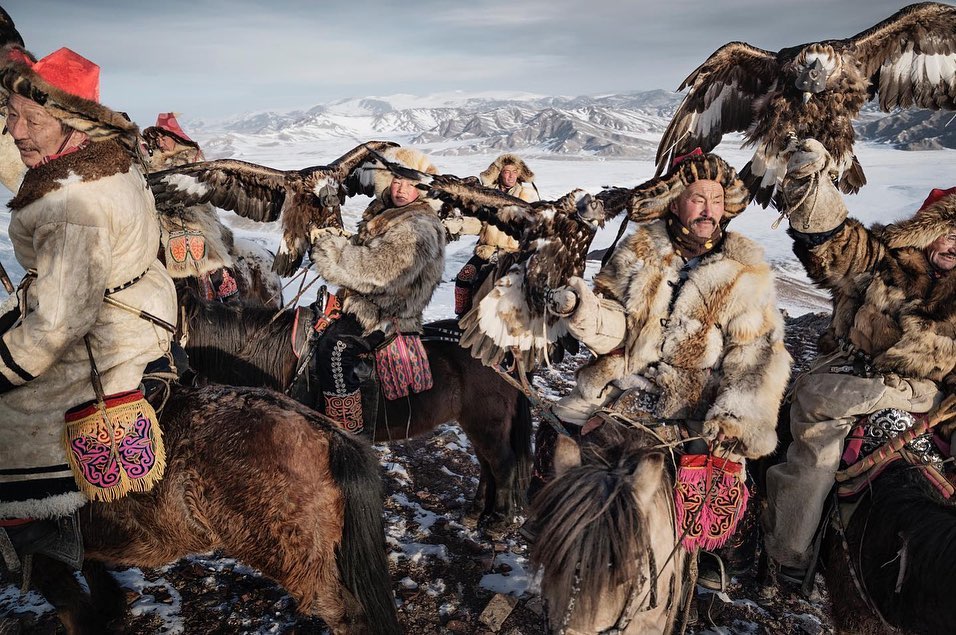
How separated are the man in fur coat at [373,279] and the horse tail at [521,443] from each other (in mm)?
991

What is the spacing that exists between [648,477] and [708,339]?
24.9 inches

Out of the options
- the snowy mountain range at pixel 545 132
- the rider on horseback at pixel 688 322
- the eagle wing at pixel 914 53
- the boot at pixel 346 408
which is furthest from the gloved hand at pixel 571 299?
the snowy mountain range at pixel 545 132

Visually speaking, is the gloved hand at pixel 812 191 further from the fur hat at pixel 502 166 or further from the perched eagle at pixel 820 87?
the fur hat at pixel 502 166

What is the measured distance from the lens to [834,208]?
2129 mm

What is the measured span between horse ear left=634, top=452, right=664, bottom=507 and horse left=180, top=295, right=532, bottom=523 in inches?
A: 77.7

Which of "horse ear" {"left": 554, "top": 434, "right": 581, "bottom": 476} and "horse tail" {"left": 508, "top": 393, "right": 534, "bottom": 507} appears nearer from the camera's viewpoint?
"horse ear" {"left": 554, "top": 434, "right": 581, "bottom": 476}

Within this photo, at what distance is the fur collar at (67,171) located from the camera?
68.4 inches

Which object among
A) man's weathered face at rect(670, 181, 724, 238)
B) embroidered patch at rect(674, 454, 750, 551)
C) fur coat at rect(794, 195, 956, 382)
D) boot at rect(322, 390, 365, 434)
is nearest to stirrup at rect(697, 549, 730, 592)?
embroidered patch at rect(674, 454, 750, 551)

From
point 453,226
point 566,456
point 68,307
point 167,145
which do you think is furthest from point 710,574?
point 167,145

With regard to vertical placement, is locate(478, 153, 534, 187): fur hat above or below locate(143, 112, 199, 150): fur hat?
below

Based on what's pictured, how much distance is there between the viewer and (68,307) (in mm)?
1750

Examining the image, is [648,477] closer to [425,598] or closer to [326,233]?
[425,598]

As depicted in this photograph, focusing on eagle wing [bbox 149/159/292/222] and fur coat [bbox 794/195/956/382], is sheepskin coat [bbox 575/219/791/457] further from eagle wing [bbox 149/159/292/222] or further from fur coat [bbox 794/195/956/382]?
eagle wing [bbox 149/159/292/222]

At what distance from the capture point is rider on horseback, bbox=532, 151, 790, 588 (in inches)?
72.7
